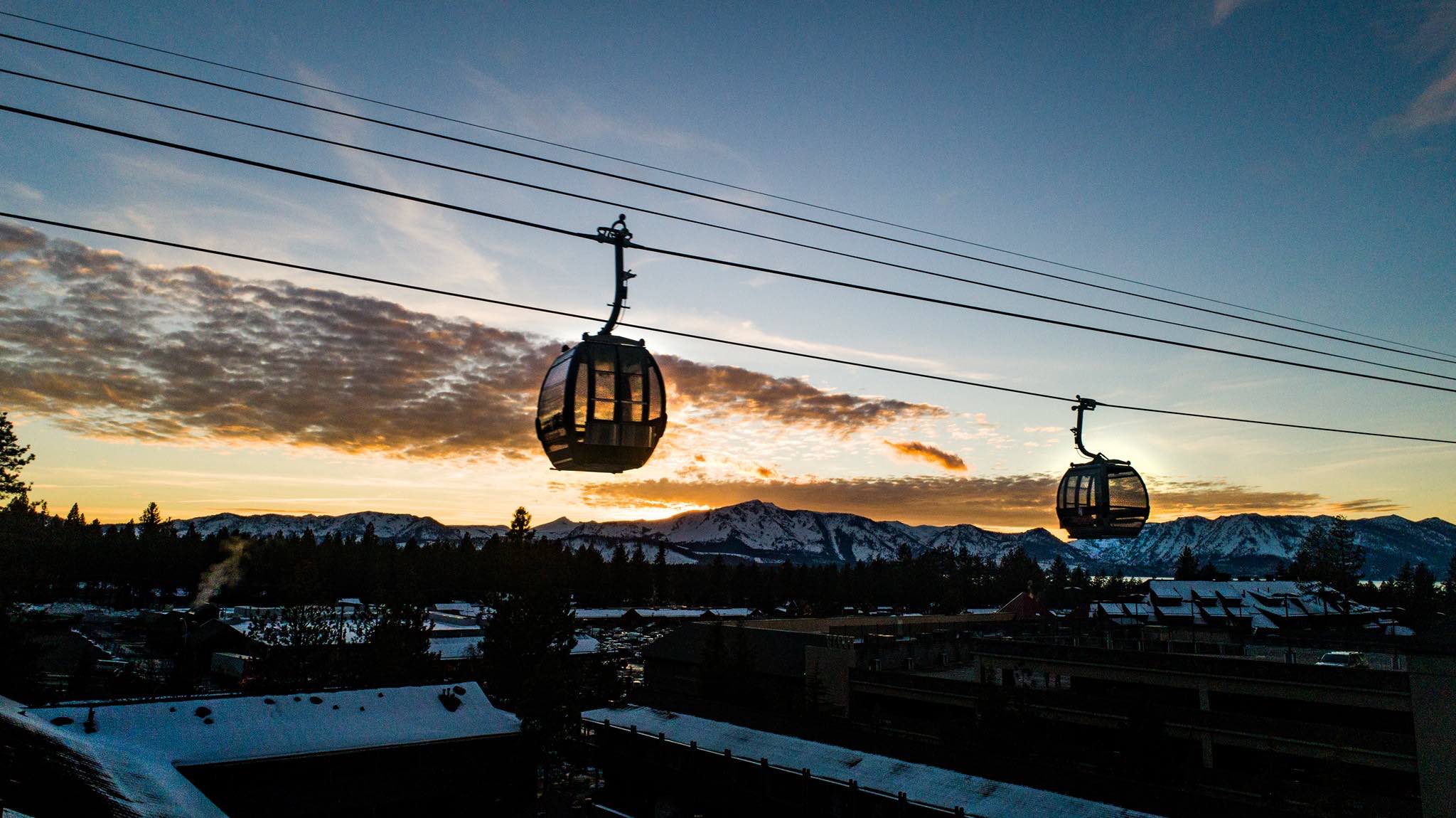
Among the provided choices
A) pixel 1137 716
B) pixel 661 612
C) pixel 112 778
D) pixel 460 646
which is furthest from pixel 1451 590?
pixel 112 778

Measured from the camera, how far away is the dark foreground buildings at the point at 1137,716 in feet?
86.3

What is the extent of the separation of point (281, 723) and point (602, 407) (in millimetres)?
Result: 25576

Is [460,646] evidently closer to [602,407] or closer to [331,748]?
[331,748]

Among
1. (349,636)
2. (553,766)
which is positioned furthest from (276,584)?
(553,766)

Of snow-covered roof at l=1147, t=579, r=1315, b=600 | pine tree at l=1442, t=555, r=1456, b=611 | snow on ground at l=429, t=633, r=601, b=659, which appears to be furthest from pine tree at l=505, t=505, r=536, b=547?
pine tree at l=1442, t=555, r=1456, b=611

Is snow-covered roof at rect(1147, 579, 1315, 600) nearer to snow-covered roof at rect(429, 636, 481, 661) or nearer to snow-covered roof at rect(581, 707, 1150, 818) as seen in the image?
snow-covered roof at rect(429, 636, 481, 661)

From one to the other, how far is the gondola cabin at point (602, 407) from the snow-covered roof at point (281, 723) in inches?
870

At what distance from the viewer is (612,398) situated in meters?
Answer: 10.1

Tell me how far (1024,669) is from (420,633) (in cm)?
3592

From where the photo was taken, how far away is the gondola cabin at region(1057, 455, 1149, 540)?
18.1 m

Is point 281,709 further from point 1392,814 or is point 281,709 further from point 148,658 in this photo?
point 148,658

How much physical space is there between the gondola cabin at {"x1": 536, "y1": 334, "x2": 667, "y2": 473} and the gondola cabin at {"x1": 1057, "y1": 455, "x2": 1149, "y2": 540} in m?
12.2

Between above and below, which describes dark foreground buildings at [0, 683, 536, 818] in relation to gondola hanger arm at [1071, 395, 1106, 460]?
below

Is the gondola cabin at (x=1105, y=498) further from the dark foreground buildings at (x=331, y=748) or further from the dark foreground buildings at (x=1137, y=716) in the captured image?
the dark foreground buildings at (x=331, y=748)
